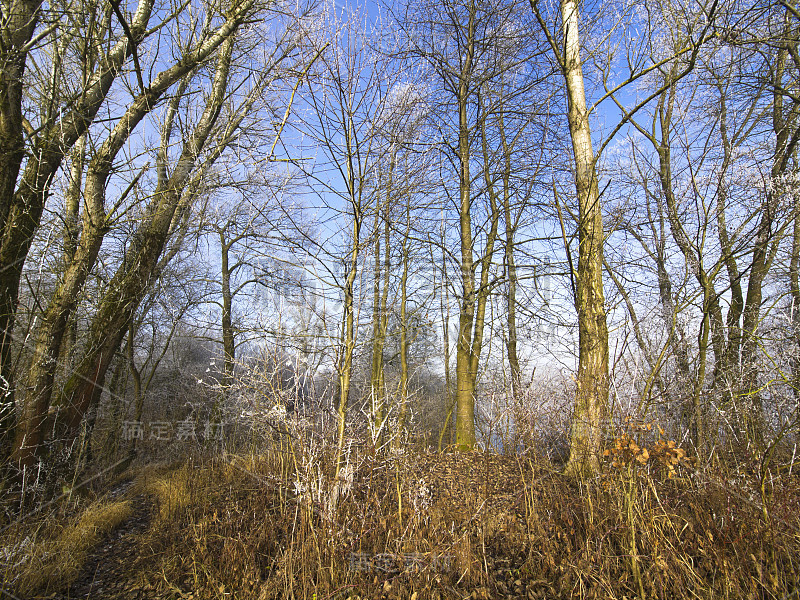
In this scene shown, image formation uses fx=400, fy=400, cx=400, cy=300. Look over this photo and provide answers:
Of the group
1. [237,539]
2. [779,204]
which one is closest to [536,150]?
[779,204]

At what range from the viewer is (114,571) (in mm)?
3387

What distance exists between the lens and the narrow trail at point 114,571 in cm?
298

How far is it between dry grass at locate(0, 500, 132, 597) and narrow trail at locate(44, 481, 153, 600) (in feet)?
0.27

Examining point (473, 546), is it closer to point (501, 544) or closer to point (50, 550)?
point (501, 544)

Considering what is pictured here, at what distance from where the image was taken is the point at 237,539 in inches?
131

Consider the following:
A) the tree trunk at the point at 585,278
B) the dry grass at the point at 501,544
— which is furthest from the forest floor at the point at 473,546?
the tree trunk at the point at 585,278

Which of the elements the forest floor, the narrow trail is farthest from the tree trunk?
the narrow trail

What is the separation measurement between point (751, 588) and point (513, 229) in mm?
7072

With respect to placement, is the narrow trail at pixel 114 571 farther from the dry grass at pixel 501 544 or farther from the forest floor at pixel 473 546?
the dry grass at pixel 501 544

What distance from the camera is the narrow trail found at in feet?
9.77

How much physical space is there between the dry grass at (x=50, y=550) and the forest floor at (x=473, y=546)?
0.08ft

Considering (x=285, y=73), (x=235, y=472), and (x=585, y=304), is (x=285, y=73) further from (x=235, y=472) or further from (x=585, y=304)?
(x=235, y=472)

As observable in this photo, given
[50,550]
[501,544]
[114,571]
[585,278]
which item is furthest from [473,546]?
[50,550]

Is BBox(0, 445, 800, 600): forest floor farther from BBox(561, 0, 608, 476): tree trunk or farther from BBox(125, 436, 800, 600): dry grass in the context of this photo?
BBox(561, 0, 608, 476): tree trunk
